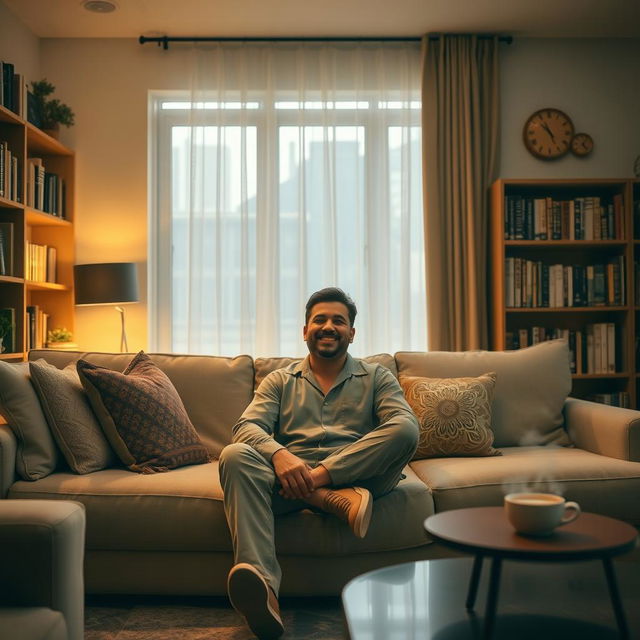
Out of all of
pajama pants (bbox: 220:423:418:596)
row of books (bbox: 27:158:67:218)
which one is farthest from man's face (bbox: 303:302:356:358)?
row of books (bbox: 27:158:67:218)

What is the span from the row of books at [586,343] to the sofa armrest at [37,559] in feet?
10.9

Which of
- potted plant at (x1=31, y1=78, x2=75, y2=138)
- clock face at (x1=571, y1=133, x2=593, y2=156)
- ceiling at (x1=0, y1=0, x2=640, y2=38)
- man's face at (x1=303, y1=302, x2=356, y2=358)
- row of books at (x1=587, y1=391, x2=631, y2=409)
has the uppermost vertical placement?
ceiling at (x1=0, y1=0, x2=640, y2=38)

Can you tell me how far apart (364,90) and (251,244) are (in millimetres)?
1187

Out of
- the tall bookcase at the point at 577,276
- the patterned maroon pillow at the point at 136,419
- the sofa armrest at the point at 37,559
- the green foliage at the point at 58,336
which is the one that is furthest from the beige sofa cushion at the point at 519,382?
the green foliage at the point at 58,336

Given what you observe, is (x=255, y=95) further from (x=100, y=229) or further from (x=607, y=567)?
(x=607, y=567)

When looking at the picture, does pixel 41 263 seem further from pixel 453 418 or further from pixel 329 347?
pixel 453 418

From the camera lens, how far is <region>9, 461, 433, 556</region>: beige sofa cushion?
2.28 metres

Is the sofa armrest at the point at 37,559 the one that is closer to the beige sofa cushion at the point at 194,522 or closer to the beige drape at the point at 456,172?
the beige sofa cushion at the point at 194,522

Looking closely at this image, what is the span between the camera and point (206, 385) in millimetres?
2980

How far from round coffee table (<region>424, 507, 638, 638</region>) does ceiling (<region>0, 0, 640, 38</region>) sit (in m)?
3.33

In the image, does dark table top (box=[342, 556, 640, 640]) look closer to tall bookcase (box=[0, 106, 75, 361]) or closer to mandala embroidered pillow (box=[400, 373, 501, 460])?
mandala embroidered pillow (box=[400, 373, 501, 460])

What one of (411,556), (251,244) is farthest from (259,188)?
(411,556)

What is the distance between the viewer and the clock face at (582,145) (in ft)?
15.2

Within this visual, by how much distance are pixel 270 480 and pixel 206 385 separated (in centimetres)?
83
